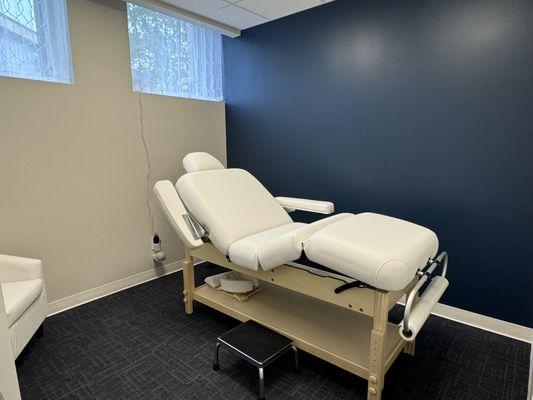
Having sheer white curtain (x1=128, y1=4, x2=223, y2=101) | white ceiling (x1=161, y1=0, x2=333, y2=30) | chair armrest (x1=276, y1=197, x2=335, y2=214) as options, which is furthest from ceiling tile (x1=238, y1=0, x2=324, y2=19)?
chair armrest (x1=276, y1=197, x2=335, y2=214)

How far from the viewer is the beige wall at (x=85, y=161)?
1958mm

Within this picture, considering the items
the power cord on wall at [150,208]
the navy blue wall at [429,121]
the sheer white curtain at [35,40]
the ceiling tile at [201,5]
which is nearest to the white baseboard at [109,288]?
the power cord on wall at [150,208]

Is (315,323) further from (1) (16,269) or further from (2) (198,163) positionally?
(1) (16,269)

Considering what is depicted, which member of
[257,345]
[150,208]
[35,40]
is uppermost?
[35,40]

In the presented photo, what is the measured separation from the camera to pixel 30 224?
203cm

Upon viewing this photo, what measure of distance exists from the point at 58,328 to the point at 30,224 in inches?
26.7

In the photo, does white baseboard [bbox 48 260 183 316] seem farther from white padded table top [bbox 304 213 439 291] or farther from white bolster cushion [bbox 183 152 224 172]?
white padded table top [bbox 304 213 439 291]

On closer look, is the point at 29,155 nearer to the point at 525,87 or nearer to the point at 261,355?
the point at 261,355

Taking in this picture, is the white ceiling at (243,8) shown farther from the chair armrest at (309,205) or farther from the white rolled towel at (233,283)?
the white rolled towel at (233,283)

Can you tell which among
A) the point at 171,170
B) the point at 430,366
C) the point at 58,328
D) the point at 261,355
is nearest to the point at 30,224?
the point at 58,328

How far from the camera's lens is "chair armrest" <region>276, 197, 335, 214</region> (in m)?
2.04

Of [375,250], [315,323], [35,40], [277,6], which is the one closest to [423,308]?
[375,250]

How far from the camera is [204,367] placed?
5.44ft

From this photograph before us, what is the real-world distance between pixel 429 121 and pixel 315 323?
4.68ft
